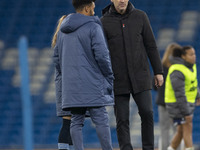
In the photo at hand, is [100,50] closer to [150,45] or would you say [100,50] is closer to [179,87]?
[150,45]

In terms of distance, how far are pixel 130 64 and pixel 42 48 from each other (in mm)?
11897

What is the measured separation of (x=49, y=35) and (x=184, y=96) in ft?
33.2

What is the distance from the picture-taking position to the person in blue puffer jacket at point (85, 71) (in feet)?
17.4

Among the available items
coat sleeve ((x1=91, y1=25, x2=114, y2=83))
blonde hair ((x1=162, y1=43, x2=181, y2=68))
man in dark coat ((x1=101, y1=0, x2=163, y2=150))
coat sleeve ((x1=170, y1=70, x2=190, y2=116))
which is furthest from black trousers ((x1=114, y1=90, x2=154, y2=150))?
blonde hair ((x1=162, y1=43, x2=181, y2=68))

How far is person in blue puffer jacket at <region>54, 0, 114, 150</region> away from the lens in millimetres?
5312

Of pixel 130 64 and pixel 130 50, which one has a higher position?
pixel 130 50

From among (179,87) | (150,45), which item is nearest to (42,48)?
(179,87)

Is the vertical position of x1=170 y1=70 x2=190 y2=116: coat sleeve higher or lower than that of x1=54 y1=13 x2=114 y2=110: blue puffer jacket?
lower

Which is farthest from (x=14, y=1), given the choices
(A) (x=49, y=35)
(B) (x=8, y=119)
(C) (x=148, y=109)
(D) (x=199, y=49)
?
(C) (x=148, y=109)

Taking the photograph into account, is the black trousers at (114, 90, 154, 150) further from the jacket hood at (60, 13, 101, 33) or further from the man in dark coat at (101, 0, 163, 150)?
the jacket hood at (60, 13, 101, 33)

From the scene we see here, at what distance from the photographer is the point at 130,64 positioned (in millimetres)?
5898

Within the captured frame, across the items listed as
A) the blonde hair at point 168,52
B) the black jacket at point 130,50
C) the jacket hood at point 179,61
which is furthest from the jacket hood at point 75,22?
the blonde hair at point 168,52

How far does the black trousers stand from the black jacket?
0.08 m

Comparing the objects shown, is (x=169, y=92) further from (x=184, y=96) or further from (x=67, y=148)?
(x=67, y=148)
